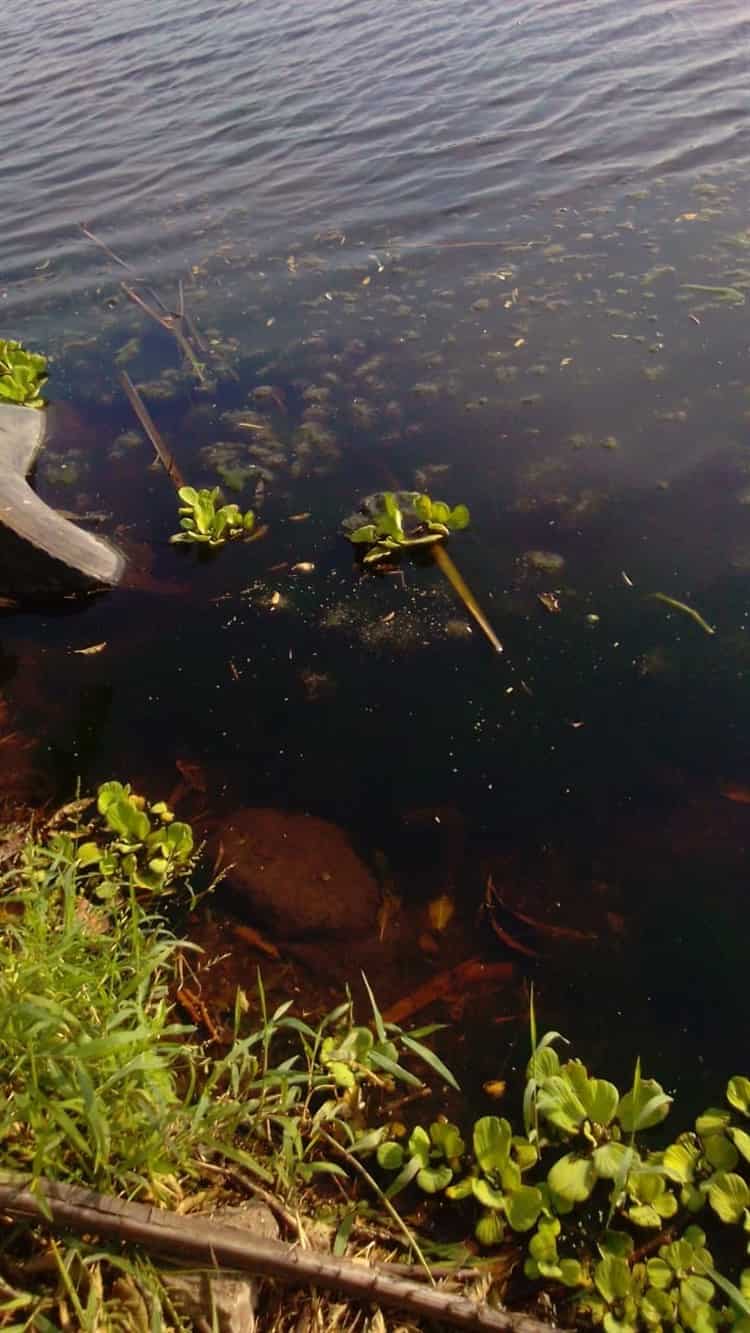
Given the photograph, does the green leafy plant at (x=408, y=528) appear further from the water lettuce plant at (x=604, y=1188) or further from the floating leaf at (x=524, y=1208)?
the floating leaf at (x=524, y=1208)

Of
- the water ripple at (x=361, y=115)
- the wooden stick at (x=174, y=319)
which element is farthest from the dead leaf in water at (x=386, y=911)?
the water ripple at (x=361, y=115)

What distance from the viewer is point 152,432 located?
5473 millimetres

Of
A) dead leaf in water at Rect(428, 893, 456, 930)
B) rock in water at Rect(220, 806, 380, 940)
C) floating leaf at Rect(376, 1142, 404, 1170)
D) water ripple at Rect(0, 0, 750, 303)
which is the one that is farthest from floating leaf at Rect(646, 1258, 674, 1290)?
water ripple at Rect(0, 0, 750, 303)

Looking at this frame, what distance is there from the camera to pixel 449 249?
6816 millimetres

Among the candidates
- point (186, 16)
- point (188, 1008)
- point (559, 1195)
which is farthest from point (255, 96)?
point (559, 1195)

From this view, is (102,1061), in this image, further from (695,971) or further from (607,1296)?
(695,971)

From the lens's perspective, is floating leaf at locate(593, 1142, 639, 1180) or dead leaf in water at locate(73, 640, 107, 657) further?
dead leaf in water at locate(73, 640, 107, 657)

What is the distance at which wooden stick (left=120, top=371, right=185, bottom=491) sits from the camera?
514 cm

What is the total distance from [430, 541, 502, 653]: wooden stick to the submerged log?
164 cm

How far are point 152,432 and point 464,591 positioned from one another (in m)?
2.50

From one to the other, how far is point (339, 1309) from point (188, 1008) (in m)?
1.02

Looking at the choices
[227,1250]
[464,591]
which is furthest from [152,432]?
[227,1250]

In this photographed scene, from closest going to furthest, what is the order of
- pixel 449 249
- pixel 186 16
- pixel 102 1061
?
pixel 102 1061 → pixel 449 249 → pixel 186 16

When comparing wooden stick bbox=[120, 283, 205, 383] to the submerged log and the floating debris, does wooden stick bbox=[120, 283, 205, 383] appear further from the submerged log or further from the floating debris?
the floating debris
